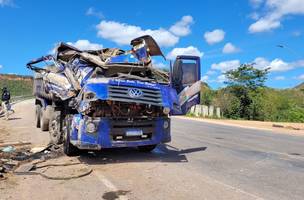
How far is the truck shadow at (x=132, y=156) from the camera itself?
920 centimetres

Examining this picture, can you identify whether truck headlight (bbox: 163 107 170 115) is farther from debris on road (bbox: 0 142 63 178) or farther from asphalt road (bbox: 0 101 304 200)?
debris on road (bbox: 0 142 63 178)

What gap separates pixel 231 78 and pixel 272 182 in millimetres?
33675

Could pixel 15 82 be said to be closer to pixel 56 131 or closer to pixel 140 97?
pixel 56 131

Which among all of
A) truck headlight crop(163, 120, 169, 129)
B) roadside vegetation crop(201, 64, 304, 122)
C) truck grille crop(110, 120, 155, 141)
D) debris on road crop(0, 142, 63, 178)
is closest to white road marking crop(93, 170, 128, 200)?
truck grille crop(110, 120, 155, 141)

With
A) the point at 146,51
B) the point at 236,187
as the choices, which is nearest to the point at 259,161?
the point at 236,187

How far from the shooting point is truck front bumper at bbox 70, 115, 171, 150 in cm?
850

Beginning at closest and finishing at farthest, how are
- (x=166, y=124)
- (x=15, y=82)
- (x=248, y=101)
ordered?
(x=166, y=124), (x=248, y=101), (x=15, y=82)

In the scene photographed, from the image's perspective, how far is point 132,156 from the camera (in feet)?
32.1

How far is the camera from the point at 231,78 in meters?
40.1

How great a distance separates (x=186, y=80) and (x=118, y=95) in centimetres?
243

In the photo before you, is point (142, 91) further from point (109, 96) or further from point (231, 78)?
point (231, 78)

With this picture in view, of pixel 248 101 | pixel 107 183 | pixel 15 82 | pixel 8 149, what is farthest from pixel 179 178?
pixel 15 82

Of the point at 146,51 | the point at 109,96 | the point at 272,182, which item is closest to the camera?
the point at 272,182

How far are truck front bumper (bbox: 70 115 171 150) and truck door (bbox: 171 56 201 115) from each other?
94 cm
